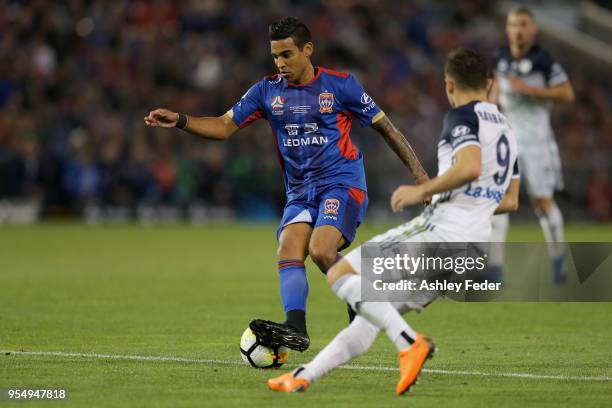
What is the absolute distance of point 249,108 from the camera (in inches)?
342

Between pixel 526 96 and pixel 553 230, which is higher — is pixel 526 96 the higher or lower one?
the higher one

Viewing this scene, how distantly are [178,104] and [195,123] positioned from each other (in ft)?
56.9

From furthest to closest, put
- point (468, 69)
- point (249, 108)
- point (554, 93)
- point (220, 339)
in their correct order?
point (554, 93) → point (220, 339) → point (249, 108) → point (468, 69)

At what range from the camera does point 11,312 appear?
11055 millimetres

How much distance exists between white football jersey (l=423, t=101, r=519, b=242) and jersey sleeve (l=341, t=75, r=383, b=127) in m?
1.54

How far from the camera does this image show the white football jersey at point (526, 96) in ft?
45.3

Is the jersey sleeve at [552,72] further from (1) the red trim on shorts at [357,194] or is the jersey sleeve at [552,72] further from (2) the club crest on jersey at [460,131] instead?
(2) the club crest on jersey at [460,131]

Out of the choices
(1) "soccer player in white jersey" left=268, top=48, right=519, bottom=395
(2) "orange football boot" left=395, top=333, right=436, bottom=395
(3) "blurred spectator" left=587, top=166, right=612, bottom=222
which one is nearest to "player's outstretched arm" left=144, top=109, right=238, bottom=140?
(1) "soccer player in white jersey" left=268, top=48, right=519, bottom=395

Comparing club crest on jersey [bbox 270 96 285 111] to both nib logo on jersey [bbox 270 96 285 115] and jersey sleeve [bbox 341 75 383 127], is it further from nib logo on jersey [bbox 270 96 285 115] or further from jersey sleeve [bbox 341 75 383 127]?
jersey sleeve [bbox 341 75 383 127]

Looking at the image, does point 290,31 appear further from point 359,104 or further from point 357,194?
point 357,194

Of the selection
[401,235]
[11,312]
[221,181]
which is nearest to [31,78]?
[221,181]

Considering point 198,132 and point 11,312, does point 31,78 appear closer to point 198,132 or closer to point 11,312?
point 11,312

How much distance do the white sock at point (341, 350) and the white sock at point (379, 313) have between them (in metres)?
0.12

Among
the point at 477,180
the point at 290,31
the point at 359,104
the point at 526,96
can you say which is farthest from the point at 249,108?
the point at 526,96
